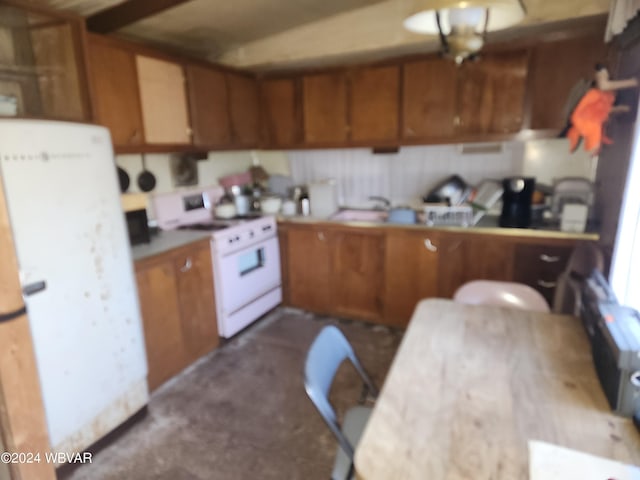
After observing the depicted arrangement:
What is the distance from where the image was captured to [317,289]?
11.3ft

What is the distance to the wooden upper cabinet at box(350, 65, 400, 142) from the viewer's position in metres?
3.08

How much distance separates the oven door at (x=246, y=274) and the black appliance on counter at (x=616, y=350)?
7.27ft

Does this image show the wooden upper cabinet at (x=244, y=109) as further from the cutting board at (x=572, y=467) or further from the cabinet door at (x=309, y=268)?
the cutting board at (x=572, y=467)

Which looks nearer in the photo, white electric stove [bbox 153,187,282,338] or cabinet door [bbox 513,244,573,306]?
cabinet door [bbox 513,244,573,306]

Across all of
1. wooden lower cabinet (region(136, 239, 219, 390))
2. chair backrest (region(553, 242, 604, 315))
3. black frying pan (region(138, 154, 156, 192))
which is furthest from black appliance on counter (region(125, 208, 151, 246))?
chair backrest (region(553, 242, 604, 315))

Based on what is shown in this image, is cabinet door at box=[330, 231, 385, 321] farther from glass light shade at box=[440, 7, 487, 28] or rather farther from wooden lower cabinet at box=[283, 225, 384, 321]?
glass light shade at box=[440, 7, 487, 28]

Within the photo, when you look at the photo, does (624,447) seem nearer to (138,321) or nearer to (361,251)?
(138,321)

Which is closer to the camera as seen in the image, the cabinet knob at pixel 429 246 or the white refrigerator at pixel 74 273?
the white refrigerator at pixel 74 273

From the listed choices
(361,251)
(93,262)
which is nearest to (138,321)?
(93,262)

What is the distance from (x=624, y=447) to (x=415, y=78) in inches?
105

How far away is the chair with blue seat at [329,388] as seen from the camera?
1.16 meters

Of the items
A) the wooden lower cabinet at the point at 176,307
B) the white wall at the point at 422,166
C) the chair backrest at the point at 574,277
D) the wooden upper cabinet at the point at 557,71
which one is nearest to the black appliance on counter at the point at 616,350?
the chair backrest at the point at 574,277

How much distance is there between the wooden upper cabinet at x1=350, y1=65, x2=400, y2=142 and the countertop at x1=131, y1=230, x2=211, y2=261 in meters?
1.50

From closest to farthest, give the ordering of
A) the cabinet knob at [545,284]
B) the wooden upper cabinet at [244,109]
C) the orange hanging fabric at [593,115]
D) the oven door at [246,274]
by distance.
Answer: the orange hanging fabric at [593,115] < the cabinet knob at [545,284] < the oven door at [246,274] < the wooden upper cabinet at [244,109]
